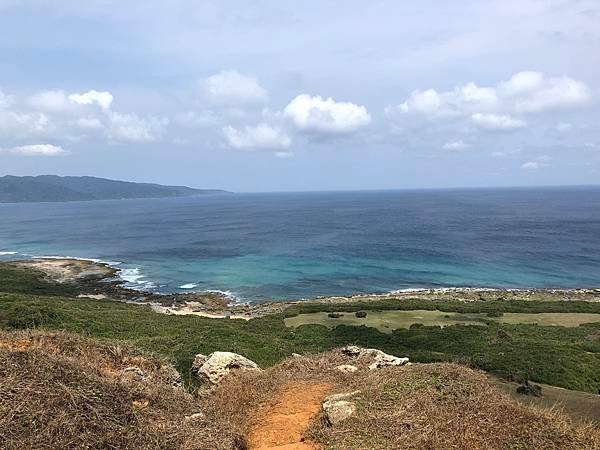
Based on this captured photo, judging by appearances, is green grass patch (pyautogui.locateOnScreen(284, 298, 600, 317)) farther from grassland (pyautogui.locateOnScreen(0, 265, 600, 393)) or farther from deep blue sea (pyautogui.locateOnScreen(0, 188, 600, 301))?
deep blue sea (pyautogui.locateOnScreen(0, 188, 600, 301))

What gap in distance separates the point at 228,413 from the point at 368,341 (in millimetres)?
17474

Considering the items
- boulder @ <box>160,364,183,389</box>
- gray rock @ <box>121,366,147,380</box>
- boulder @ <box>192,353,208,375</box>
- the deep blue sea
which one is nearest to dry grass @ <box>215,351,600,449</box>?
boulder @ <box>160,364,183,389</box>

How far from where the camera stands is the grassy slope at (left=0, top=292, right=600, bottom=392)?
834 inches

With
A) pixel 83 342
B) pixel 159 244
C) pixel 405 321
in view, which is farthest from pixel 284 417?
pixel 159 244

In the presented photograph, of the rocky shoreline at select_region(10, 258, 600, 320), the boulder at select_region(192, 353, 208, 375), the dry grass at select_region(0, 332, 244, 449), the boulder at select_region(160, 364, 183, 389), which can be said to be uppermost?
the dry grass at select_region(0, 332, 244, 449)

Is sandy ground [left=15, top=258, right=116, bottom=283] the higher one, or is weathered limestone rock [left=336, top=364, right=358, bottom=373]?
weathered limestone rock [left=336, top=364, right=358, bottom=373]

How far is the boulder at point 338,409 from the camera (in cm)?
1041

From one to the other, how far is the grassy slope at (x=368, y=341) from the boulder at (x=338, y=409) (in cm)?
767

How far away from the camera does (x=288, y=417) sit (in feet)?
37.1

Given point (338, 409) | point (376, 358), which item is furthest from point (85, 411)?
point (376, 358)

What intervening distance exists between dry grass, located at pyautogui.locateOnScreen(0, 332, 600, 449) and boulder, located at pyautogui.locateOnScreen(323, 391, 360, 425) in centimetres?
19

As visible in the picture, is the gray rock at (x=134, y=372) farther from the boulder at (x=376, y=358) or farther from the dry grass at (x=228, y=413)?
the boulder at (x=376, y=358)

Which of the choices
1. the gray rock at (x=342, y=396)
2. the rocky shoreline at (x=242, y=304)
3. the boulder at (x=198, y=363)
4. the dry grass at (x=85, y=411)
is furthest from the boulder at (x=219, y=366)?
the rocky shoreline at (x=242, y=304)

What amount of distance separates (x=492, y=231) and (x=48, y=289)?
86.3m
